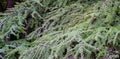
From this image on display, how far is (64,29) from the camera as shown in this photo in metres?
2.36

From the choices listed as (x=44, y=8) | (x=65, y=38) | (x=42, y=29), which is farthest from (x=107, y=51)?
(x=44, y=8)

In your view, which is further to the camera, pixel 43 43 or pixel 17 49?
pixel 17 49

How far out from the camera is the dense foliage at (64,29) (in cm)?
198

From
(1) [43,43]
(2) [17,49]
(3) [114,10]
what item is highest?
(3) [114,10]

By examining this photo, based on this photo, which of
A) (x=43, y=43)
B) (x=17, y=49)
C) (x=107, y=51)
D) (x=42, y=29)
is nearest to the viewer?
(x=107, y=51)

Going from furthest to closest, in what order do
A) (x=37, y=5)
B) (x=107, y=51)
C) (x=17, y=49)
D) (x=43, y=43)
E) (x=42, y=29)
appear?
(x=37, y=5) < (x=42, y=29) < (x=17, y=49) < (x=43, y=43) < (x=107, y=51)

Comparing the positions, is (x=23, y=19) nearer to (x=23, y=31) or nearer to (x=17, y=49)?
(x=23, y=31)

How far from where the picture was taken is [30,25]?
2.94 metres

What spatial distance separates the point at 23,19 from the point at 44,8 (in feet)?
0.92

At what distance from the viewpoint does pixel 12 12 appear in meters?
2.89

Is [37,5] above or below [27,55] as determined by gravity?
above

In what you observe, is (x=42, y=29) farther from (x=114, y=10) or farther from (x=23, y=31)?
(x=114, y=10)

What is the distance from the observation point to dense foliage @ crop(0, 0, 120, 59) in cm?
198

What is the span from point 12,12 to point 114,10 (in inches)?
46.6
